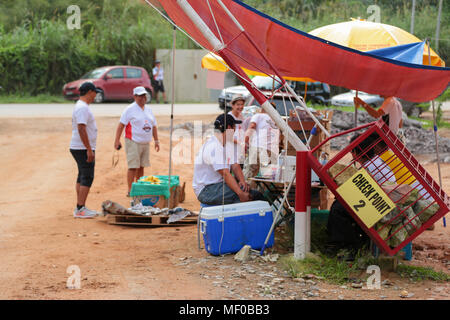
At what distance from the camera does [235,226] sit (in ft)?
20.7

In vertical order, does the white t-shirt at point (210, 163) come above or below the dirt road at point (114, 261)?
above

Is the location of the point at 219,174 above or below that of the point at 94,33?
below

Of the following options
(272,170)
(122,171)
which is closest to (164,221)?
(272,170)

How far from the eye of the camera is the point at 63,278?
5.60 metres

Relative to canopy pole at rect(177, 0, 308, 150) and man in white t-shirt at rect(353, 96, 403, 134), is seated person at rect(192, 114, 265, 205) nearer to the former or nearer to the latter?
canopy pole at rect(177, 0, 308, 150)

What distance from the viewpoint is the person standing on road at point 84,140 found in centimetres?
829

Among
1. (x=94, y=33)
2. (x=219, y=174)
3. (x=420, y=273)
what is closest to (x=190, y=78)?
(x=94, y=33)

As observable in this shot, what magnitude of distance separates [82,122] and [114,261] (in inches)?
106

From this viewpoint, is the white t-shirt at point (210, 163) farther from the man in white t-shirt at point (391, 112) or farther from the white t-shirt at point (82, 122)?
the man in white t-shirt at point (391, 112)

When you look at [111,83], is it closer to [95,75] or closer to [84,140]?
[95,75]

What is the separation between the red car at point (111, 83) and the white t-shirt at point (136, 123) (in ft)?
48.6

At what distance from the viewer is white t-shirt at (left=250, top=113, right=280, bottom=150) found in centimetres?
914

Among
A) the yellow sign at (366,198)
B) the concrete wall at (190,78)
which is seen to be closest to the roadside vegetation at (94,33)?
the concrete wall at (190,78)

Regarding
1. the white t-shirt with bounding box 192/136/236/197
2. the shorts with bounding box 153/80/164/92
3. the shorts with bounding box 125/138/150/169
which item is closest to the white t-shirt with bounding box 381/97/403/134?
the white t-shirt with bounding box 192/136/236/197
